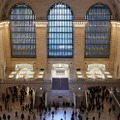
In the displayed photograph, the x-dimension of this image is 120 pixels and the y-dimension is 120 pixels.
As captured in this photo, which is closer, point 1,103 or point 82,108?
point 82,108

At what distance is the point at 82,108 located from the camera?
4531 centimetres

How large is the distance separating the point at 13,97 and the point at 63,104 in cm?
655

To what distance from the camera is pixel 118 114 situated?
4300 cm

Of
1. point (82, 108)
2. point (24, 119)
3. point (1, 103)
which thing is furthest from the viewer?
point (1, 103)

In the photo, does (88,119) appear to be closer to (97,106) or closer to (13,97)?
(97,106)

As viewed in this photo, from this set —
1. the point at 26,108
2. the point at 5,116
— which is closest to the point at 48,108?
the point at 26,108

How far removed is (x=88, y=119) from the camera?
42469 mm

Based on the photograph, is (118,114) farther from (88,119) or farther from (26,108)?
(26,108)

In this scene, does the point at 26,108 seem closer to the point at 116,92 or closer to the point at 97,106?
the point at 97,106

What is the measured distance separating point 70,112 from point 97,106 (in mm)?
3394

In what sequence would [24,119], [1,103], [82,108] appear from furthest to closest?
[1,103]
[82,108]
[24,119]

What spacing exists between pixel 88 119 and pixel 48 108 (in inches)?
219

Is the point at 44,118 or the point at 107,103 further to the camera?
the point at 107,103

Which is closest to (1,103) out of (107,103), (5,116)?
(5,116)
